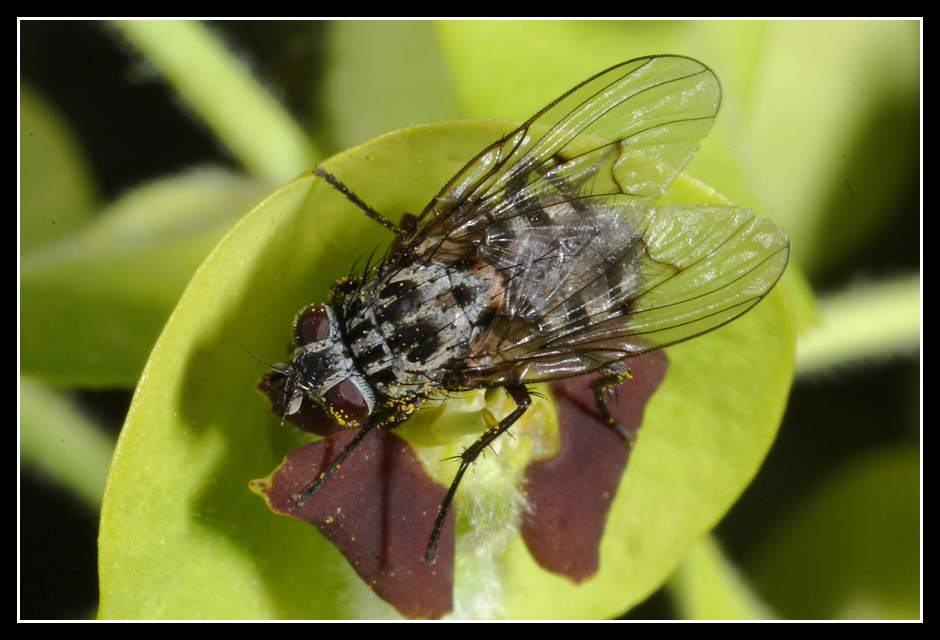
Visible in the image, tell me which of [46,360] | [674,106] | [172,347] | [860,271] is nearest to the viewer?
[172,347]

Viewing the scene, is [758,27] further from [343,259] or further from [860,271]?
[343,259]

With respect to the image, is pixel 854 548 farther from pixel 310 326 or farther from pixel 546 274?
pixel 310 326

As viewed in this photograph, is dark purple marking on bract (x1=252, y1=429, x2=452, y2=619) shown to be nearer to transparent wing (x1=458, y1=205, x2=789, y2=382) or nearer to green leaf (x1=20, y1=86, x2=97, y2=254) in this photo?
transparent wing (x1=458, y1=205, x2=789, y2=382)

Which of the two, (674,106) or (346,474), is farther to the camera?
(674,106)

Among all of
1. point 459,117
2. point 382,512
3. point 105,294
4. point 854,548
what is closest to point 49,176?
point 105,294

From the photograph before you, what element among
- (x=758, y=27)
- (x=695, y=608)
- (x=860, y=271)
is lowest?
(x=695, y=608)

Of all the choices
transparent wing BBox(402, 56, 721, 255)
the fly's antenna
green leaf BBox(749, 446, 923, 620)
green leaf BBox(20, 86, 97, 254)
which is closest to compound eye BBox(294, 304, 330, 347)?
the fly's antenna

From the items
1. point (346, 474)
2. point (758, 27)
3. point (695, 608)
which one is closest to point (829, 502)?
point (695, 608)

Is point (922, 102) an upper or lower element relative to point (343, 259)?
lower
